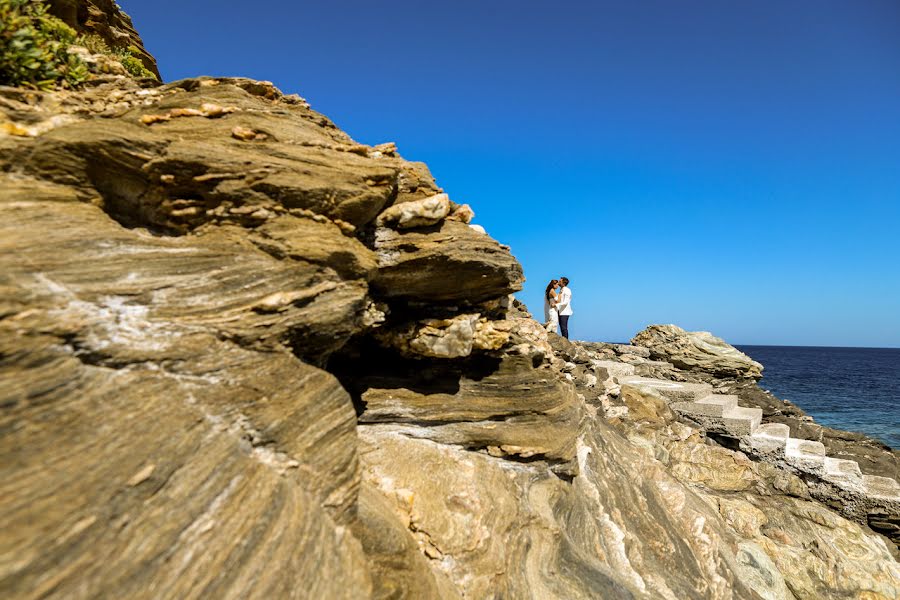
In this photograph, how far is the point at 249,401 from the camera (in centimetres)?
546

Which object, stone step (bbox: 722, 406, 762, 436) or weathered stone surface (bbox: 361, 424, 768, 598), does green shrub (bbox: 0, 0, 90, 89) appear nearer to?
Answer: weathered stone surface (bbox: 361, 424, 768, 598)

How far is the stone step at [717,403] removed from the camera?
65.1 ft

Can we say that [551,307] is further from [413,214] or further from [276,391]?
[276,391]

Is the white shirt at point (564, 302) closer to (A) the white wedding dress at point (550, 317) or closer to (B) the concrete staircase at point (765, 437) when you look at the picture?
(A) the white wedding dress at point (550, 317)

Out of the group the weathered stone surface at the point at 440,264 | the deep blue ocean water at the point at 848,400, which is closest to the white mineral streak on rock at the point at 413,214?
the weathered stone surface at the point at 440,264

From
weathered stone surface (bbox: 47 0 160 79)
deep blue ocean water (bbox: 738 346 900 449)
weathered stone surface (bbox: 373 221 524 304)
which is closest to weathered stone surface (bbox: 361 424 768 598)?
weathered stone surface (bbox: 373 221 524 304)

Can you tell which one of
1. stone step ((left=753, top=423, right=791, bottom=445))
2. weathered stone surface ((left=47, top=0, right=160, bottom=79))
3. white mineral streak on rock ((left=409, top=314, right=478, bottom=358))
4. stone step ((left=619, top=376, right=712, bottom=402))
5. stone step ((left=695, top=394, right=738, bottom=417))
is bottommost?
stone step ((left=753, top=423, right=791, bottom=445))

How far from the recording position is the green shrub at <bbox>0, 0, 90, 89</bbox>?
631cm

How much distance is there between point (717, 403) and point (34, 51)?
79.2 ft

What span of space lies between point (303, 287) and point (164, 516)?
3257 millimetres

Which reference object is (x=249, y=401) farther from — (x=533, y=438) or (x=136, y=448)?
(x=533, y=438)

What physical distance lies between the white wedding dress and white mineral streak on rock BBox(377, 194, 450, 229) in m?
11.7

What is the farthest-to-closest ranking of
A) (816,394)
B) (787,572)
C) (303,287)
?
(816,394)
(787,572)
(303,287)

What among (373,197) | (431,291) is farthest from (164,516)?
(431,291)
